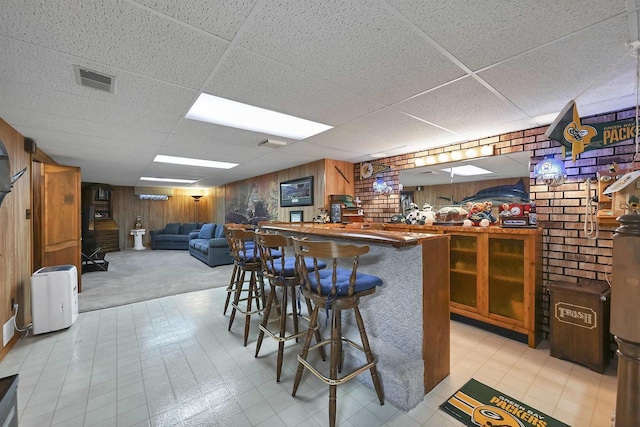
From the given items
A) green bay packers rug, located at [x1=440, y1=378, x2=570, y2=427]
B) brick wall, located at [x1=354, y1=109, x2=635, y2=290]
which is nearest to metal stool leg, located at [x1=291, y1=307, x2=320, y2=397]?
green bay packers rug, located at [x1=440, y1=378, x2=570, y2=427]

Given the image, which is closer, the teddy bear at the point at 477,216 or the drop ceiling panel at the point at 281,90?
the drop ceiling panel at the point at 281,90

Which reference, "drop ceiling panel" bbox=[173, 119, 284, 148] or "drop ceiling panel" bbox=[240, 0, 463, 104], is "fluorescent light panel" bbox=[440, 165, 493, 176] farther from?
"drop ceiling panel" bbox=[173, 119, 284, 148]

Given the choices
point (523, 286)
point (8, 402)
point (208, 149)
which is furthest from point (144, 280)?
point (523, 286)

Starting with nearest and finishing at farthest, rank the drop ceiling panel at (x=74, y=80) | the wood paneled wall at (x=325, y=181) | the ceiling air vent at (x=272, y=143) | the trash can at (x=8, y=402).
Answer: the trash can at (x=8, y=402)
the drop ceiling panel at (x=74, y=80)
the ceiling air vent at (x=272, y=143)
the wood paneled wall at (x=325, y=181)

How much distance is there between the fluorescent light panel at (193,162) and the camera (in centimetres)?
496

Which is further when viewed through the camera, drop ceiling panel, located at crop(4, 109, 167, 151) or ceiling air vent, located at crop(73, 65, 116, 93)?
drop ceiling panel, located at crop(4, 109, 167, 151)

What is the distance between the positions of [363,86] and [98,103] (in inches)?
91.6

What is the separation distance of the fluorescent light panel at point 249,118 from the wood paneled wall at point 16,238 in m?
1.97

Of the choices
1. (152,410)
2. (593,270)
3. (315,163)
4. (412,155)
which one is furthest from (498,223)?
(152,410)

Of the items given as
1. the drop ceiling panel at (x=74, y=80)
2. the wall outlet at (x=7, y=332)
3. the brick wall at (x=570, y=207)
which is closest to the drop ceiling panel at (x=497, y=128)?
the brick wall at (x=570, y=207)

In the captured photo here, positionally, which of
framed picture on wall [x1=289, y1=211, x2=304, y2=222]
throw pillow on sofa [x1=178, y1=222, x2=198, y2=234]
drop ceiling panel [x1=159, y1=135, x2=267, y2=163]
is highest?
drop ceiling panel [x1=159, y1=135, x2=267, y2=163]

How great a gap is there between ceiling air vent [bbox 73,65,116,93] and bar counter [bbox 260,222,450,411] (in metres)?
2.01

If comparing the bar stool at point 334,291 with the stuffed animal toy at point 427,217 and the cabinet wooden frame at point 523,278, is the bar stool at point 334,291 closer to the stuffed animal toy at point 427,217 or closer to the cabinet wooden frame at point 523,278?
the cabinet wooden frame at point 523,278

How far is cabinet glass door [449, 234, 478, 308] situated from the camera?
309 centimetres
